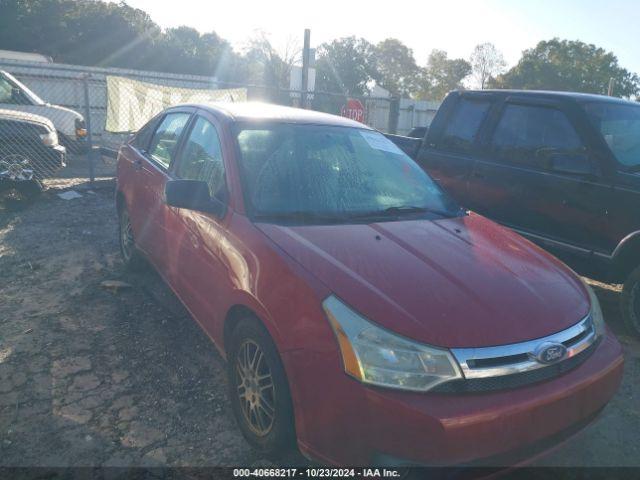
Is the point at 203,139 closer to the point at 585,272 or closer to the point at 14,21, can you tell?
the point at 585,272

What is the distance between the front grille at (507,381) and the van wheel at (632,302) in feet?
7.53

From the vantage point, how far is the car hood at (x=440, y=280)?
2061mm

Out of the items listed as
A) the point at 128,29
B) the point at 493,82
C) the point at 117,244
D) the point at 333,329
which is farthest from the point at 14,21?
the point at 493,82

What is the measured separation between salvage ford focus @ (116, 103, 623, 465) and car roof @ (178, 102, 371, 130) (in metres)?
0.03

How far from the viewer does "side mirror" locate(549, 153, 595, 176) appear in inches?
170

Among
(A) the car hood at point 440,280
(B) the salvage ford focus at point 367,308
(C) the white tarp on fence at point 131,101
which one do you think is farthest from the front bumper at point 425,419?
(C) the white tarp on fence at point 131,101

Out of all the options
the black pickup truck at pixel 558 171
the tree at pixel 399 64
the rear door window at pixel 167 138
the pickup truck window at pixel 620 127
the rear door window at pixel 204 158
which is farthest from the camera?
the tree at pixel 399 64

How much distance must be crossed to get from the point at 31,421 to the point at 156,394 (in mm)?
675

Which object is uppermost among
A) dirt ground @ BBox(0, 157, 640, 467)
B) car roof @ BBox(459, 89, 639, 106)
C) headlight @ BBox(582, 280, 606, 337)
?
car roof @ BBox(459, 89, 639, 106)

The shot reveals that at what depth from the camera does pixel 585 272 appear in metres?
4.46

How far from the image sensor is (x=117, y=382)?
10.5 feet

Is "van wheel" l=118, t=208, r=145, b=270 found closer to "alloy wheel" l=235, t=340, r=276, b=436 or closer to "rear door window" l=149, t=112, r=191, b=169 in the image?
"rear door window" l=149, t=112, r=191, b=169

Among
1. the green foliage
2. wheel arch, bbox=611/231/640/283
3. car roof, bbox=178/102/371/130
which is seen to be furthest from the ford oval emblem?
the green foliage

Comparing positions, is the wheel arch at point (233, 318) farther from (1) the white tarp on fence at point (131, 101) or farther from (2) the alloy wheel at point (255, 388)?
(1) the white tarp on fence at point (131, 101)
